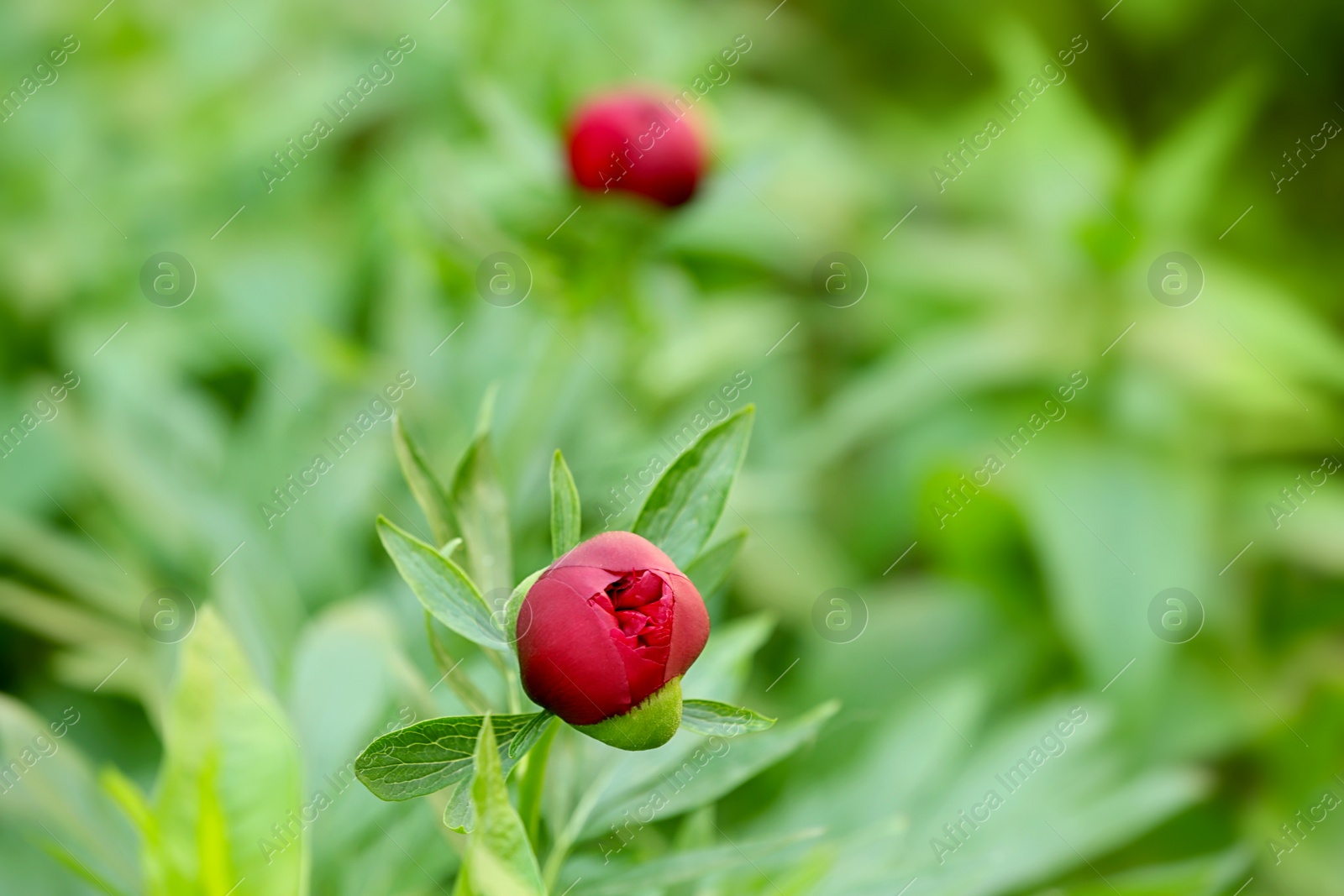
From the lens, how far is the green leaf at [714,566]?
529 mm

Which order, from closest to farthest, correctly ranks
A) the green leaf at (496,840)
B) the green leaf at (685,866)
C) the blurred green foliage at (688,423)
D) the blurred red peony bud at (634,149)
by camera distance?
the green leaf at (496,840) → the green leaf at (685,866) → the blurred green foliage at (688,423) → the blurred red peony bud at (634,149)

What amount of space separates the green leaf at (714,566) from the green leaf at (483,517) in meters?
0.09

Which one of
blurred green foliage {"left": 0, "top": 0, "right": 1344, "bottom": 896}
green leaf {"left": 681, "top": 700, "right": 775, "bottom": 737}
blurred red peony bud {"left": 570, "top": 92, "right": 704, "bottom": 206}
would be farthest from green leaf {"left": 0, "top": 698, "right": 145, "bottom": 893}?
blurred red peony bud {"left": 570, "top": 92, "right": 704, "bottom": 206}

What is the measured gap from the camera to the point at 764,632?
0.68 meters

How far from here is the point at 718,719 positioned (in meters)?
0.49

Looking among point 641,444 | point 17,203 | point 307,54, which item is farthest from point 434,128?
point 641,444

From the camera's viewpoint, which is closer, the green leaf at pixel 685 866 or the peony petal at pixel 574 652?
the peony petal at pixel 574 652

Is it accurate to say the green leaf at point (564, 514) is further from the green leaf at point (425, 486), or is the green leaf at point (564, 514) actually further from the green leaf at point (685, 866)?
the green leaf at point (685, 866)

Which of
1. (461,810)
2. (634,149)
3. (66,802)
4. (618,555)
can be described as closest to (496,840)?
(461,810)

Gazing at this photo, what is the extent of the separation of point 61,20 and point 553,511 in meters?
1.49

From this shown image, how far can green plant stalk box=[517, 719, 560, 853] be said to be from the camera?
52cm

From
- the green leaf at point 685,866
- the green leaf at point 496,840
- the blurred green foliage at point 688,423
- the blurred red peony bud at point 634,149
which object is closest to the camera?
the green leaf at point 496,840

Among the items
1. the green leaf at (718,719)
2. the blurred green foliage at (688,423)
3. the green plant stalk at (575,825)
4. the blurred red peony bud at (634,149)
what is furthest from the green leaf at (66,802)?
the blurred red peony bud at (634,149)

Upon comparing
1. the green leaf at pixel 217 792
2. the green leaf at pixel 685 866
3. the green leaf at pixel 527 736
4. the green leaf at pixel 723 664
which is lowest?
the green leaf at pixel 685 866
